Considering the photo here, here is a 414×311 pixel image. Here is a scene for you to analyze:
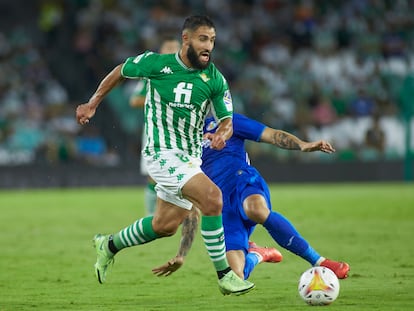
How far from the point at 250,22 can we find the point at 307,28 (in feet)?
5.05

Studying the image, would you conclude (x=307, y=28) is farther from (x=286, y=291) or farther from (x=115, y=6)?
(x=286, y=291)

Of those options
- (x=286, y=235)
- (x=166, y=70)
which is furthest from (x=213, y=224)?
(x=166, y=70)

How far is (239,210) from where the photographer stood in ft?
27.5

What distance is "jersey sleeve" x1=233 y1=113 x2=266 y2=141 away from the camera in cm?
821

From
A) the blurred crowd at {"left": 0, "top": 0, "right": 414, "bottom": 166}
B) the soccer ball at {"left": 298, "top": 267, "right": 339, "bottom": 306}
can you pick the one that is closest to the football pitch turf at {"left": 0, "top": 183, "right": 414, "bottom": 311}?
the soccer ball at {"left": 298, "top": 267, "right": 339, "bottom": 306}

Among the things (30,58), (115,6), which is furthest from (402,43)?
(30,58)

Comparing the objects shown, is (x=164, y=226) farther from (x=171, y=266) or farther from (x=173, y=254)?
(x=173, y=254)

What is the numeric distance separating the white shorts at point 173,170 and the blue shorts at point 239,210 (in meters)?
0.77

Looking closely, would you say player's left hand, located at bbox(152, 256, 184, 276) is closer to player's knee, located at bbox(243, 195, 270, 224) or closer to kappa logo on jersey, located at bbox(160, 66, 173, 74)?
player's knee, located at bbox(243, 195, 270, 224)

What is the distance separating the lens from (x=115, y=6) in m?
26.4

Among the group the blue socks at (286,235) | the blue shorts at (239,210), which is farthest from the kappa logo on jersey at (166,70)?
the blue socks at (286,235)

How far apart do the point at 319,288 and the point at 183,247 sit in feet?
5.01

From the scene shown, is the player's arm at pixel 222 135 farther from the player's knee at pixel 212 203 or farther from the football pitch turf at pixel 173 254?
the football pitch turf at pixel 173 254

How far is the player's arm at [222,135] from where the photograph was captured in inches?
288
